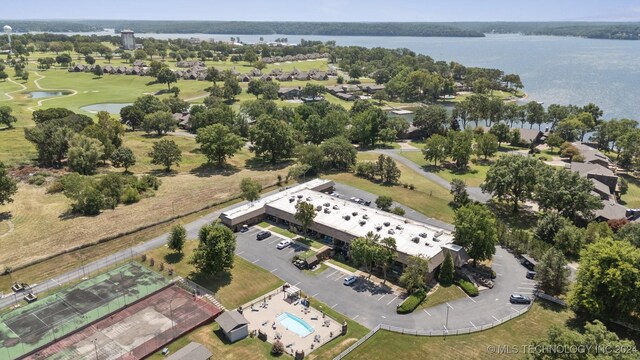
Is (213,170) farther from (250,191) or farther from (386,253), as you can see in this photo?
(386,253)

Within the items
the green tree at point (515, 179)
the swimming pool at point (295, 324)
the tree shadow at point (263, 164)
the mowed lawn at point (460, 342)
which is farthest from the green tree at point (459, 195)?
the swimming pool at point (295, 324)

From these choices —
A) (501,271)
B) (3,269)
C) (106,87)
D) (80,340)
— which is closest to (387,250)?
(501,271)

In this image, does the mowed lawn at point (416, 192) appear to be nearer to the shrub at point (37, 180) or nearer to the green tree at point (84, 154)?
the green tree at point (84, 154)

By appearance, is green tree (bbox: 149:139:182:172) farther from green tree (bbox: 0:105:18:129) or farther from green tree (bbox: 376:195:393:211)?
green tree (bbox: 0:105:18:129)

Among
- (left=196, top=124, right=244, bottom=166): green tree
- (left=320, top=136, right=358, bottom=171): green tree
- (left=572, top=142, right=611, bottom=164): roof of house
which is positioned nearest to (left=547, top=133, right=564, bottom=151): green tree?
(left=572, top=142, right=611, bottom=164): roof of house

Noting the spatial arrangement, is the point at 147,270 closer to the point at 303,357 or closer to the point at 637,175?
the point at 303,357

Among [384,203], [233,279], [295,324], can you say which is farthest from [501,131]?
[295,324]
